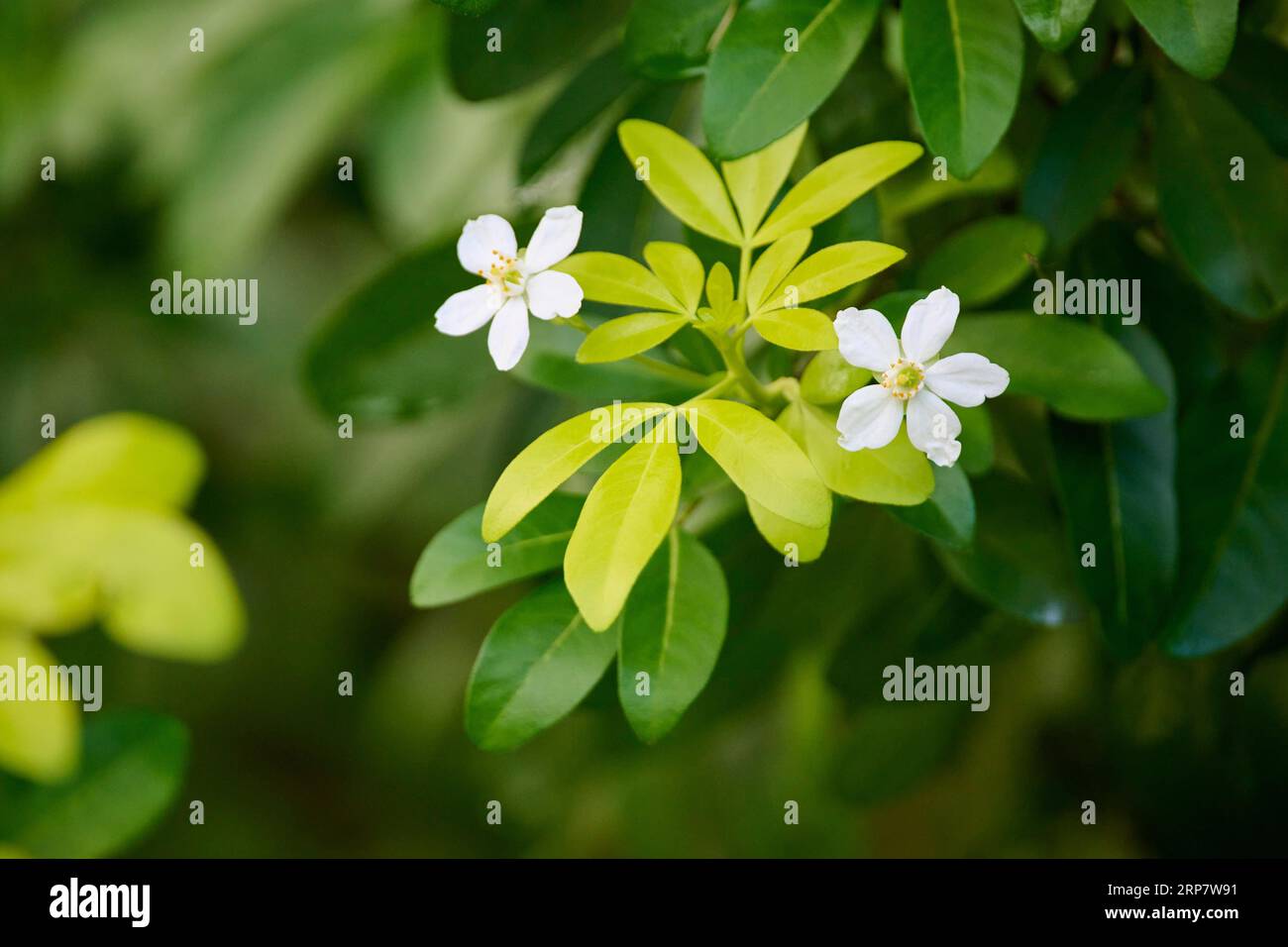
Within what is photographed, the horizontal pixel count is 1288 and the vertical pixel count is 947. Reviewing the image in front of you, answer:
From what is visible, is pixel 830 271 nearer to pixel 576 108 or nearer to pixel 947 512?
A: pixel 947 512

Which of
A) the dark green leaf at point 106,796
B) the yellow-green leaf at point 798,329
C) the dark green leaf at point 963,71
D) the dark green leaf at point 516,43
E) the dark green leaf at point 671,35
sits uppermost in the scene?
the dark green leaf at point 516,43

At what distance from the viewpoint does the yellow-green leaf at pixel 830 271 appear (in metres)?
0.42

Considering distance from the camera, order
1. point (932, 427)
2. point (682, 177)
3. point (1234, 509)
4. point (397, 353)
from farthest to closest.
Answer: point (397, 353)
point (1234, 509)
point (682, 177)
point (932, 427)

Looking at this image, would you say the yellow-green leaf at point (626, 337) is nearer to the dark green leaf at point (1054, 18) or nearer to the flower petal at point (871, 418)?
the flower petal at point (871, 418)

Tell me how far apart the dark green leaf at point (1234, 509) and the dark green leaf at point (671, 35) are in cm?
34

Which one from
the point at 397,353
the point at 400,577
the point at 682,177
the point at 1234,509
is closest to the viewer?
the point at 682,177

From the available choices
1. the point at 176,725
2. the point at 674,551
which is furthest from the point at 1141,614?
A: the point at 176,725

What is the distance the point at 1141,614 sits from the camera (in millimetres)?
561

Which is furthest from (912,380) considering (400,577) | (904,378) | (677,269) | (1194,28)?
(400,577)

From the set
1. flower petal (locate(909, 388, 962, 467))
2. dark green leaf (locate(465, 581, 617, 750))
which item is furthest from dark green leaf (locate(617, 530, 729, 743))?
flower petal (locate(909, 388, 962, 467))

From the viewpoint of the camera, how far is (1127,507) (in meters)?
0.58

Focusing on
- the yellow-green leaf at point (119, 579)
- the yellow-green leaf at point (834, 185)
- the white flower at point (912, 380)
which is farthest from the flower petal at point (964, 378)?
the yellow-green leaf at point (119, 579)

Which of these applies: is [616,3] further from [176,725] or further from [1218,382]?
[176,725]
